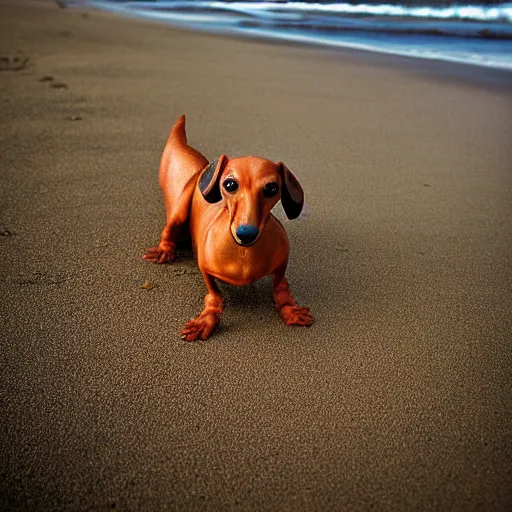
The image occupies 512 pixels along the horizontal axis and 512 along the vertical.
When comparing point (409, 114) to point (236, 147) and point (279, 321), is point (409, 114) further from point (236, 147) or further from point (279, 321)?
Result: point (279, 321)

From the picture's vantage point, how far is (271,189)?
1179mm

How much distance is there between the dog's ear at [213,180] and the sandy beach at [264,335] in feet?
1.19

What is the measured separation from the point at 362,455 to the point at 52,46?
4.69 metres

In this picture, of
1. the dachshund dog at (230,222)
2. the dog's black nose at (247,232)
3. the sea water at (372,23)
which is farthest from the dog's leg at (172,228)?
the sea water at (372,23)

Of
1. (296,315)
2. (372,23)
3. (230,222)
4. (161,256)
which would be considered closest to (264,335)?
(296,315)

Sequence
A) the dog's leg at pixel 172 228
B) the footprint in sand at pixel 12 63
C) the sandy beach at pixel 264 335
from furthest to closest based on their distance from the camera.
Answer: the footprint in sand at pixel 12 63, the dog's leg at pixel 172 228, the sandy beach at pixel 264 335

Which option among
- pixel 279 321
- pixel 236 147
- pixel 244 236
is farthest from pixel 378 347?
pixel 236 147

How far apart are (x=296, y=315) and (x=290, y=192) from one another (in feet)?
1.21

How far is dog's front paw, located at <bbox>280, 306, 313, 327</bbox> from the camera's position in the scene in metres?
1.41

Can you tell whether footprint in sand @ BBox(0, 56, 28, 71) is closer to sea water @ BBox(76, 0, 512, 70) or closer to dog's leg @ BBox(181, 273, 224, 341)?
dog's leg @ BBox(181, 273, 224, 341)

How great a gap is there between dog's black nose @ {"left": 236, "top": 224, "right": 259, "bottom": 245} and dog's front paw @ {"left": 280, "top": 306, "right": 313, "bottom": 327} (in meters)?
0.36

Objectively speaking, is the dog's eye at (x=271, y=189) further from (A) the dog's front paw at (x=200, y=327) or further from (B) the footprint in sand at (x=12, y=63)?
(B) the footprint in sand at (x=12, y=63)

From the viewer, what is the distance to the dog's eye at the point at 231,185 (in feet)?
3.84

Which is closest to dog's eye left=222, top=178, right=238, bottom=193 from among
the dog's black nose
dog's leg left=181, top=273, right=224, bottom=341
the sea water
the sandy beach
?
the dog's black nose
